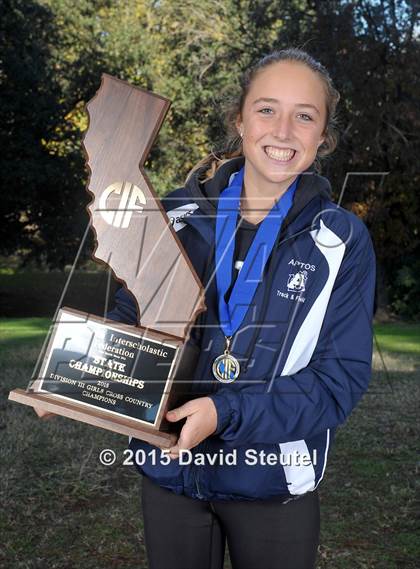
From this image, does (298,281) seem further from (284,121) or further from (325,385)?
(284,121)

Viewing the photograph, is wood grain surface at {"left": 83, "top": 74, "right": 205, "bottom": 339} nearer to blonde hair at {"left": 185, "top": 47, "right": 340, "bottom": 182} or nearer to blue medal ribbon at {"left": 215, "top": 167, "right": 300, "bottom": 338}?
blue medal ribbon at {"left": 215, "top": 167, "right": 300, "bottom": 338}

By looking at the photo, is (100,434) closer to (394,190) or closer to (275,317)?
(275,317)

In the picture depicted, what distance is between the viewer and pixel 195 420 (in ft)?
5.98

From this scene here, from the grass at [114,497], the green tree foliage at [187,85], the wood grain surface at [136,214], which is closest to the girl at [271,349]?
the wood grain surface at [136,214]

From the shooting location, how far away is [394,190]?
17.6m

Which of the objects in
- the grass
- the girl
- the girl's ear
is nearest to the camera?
the girl

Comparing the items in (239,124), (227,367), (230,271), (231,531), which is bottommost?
(231,531)

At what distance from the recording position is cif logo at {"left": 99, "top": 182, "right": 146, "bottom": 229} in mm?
2004

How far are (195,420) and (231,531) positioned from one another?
39 cm

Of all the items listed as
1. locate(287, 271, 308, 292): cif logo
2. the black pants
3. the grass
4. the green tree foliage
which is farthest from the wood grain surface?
the green tree foliage

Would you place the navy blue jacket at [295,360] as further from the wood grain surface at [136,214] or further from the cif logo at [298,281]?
the wood grain surface at [136,214]

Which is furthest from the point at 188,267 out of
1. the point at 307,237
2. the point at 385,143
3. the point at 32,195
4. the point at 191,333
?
the point at 32,195

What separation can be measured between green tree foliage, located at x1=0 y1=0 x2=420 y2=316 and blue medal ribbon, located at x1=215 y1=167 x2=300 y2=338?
14.4m

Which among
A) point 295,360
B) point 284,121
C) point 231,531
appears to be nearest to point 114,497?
point 231,531
